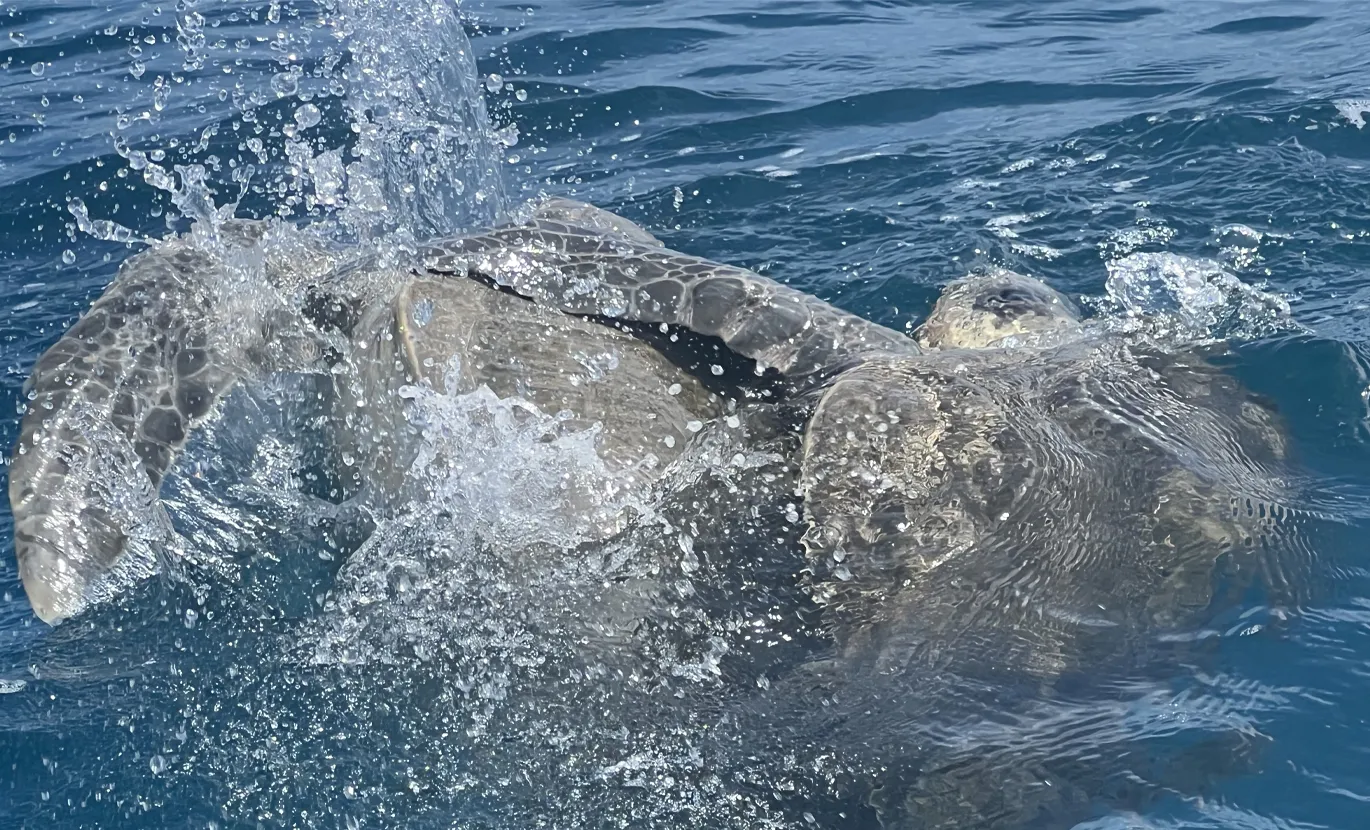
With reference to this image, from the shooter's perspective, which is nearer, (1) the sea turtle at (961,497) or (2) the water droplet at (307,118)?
(1) the sea turtle at (961,497)

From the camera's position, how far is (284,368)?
16.6 ft

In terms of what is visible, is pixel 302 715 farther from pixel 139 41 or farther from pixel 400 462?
pixel 139 41

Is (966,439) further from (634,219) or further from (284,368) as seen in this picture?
(634,219)

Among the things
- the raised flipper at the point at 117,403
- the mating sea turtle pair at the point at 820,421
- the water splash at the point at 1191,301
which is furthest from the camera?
the water splash at the point at 1191,301

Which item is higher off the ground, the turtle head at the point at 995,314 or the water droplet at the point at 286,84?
the water droplet at the point at 286,84

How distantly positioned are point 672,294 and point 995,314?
187 centimetres

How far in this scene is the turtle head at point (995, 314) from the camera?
582 cm

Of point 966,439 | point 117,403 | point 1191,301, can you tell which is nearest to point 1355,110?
point 1191,301

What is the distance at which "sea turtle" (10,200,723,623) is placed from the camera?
14.9 ft

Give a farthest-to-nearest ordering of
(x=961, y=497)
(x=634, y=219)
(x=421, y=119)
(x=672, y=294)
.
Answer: (x=634, y=219), (x=421, y=119), (x=672, y=294), (x=961, y=497)

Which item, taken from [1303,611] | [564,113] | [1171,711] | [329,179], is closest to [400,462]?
[329,179]

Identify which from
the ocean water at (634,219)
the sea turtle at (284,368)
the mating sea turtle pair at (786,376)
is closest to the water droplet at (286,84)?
the ocean water at (634,219)

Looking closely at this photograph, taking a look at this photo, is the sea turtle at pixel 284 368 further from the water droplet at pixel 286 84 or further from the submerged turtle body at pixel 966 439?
the water droplet at pixel 286 84

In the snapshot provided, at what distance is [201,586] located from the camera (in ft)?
15.2
